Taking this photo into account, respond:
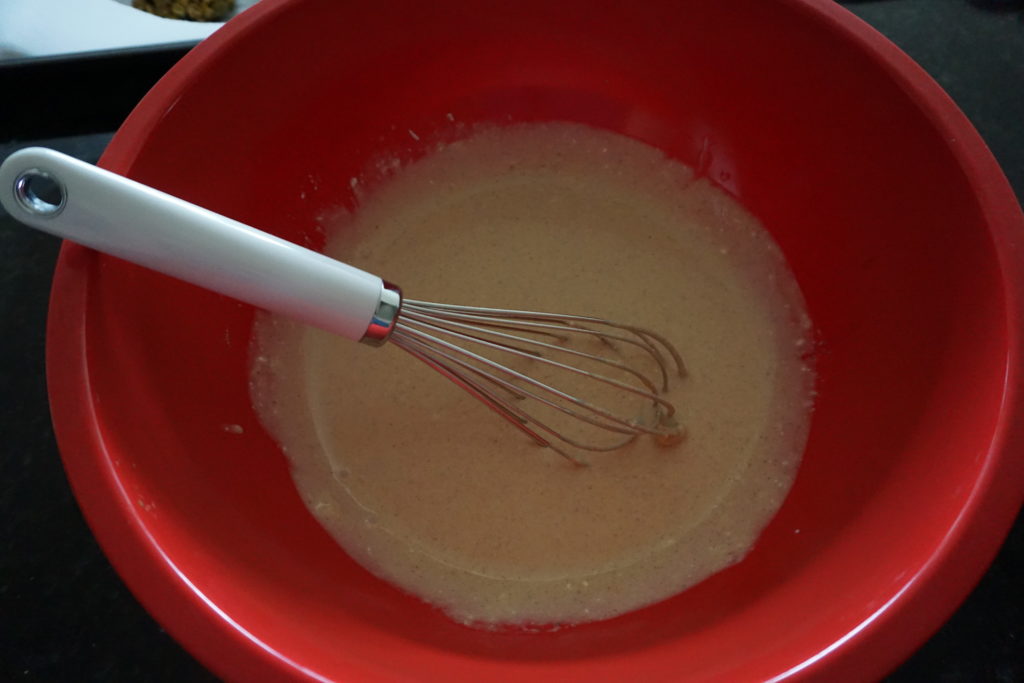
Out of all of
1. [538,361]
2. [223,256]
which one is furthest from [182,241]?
[538,361]

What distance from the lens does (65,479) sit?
0.82 meters

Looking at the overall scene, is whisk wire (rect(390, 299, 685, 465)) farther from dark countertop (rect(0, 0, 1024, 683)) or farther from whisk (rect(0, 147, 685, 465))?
dark countertop (rect(0, 0, 1024, 683))

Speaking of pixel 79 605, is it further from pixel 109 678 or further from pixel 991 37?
pixel 991 37

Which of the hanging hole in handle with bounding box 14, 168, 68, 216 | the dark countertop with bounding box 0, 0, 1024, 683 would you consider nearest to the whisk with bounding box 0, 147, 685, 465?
the hanging hole in handle with bounding box 14, 168, 68, 216

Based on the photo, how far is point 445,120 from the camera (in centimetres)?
98

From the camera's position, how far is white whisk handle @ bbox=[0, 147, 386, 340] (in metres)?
0.56

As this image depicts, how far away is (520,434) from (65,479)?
1.61 feet

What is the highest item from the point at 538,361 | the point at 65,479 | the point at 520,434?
the point at 538,361

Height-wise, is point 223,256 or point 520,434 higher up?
point 223,256

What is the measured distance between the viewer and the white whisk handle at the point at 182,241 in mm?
559

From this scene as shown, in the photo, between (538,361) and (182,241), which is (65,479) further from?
(538,361)

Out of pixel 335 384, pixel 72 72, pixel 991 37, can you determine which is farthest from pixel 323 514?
pixel 991 37

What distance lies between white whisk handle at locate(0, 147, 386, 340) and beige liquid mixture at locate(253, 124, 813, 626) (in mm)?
279

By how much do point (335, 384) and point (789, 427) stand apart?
1.73ft
